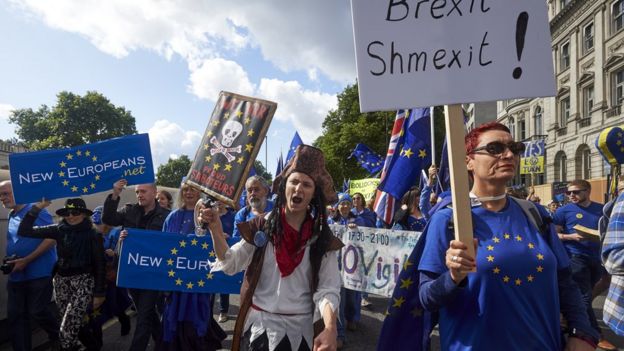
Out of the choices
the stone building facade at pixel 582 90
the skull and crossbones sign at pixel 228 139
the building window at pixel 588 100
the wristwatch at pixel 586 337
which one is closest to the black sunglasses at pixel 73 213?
the skull and crossbones sign at pixel 228 139

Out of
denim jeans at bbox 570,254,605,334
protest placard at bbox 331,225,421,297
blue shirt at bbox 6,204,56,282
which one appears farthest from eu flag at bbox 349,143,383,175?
blue shirt at bbox 6,204,56,282

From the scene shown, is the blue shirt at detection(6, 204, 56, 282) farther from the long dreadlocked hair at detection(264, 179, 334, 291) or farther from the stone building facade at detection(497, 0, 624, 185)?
the stone building facade at detection(497, 0, 624, 185)

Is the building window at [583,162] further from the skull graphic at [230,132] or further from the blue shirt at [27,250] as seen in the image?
the blue shirt at [27,250]

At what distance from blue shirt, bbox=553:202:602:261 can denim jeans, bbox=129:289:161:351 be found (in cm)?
513

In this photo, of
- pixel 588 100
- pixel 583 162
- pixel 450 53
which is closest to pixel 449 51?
pixel 450 53

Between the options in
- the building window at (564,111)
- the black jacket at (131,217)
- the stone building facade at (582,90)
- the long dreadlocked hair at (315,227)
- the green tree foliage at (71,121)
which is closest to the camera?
the long dreadlocked hair at (315,227)

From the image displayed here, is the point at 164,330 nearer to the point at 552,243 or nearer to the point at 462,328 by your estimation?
the point at 462,328

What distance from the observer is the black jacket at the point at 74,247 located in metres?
4.44

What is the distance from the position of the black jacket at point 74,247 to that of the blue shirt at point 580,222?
571cm

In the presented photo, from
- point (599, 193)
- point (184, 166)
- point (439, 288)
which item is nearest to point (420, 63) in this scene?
point (439, 288)

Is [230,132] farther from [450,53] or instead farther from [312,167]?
[450,53]

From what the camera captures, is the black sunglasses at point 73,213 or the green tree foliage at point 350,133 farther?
the green tree foliage at point 350,133

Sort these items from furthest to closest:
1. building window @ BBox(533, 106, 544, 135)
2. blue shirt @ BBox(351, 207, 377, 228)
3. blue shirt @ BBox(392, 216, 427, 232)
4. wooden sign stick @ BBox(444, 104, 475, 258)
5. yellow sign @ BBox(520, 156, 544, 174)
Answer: building window @ BBox(533, 106, 544, 135) < yellow sign @ BBox(520, 156, 544, 174) < blue shirt @ BBox(351, 207, 377, 228) < blue shirt @ BBox(392, 216, 427, 232) < wooden sign stick @ BBox(444, 104, 475, 258)

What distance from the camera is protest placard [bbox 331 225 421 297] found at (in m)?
5.23
